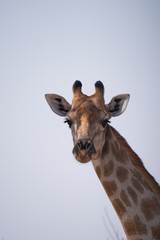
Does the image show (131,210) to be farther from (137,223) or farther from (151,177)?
(151,177)

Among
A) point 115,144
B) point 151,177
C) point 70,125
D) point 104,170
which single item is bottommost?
point 151,177

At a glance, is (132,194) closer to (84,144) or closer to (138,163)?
(138,163)

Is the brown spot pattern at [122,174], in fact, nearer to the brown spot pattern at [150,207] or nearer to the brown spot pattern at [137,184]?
the brown spot pattern at [137,184]

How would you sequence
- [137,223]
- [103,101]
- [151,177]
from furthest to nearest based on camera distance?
1. [103,101]
2. [151,177]
3. [137,223]

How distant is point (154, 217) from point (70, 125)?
9.74 feet

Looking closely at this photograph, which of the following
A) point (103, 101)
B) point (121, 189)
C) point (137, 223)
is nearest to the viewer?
point (137, 223)

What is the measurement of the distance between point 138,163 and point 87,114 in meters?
1.91

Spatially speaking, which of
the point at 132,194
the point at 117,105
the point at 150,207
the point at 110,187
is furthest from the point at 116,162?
the point at 117,105

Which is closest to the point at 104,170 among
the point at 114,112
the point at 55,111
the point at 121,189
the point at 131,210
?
the point at 121,189

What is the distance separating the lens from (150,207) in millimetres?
7293

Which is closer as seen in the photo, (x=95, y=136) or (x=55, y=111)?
(x=95, y=136)

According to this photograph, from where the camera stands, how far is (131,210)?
7.29 m

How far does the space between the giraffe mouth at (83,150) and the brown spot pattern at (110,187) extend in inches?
36.4

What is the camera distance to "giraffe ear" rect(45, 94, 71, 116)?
915 cm
